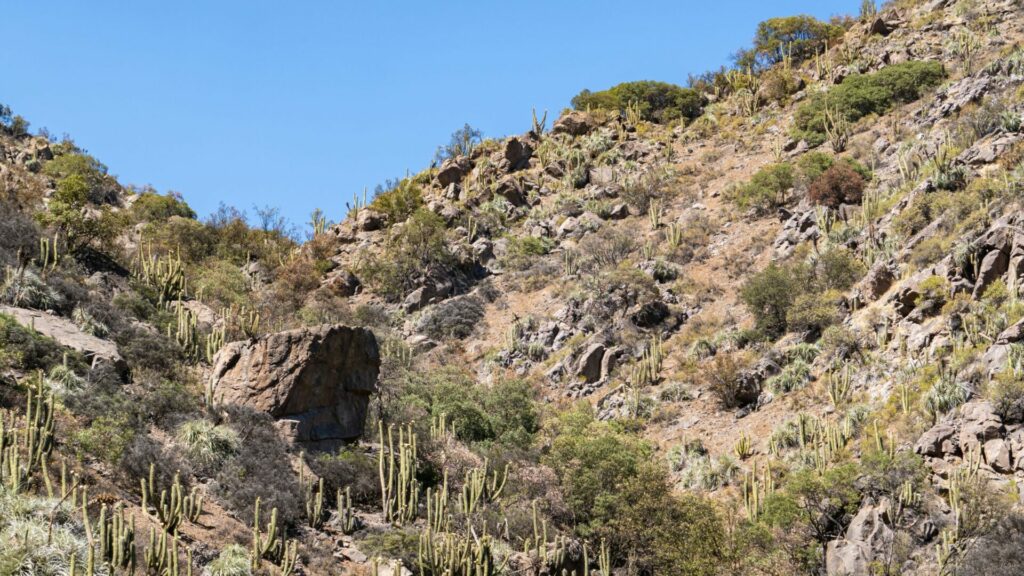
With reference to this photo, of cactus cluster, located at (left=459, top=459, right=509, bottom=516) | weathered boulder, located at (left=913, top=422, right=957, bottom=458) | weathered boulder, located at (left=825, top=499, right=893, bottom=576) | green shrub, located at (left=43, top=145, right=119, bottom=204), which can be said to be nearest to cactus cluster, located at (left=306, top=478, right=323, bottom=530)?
cactus cluster, located at (left=459, top=459, right=509, bottom=516)

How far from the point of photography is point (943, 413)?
814 inches

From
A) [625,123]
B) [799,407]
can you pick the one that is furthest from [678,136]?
[799,407]

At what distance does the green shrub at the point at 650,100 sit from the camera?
177 feet

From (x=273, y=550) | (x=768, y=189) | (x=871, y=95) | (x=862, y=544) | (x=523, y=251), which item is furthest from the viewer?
(x=871, y=95)

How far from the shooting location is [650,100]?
55375 mm

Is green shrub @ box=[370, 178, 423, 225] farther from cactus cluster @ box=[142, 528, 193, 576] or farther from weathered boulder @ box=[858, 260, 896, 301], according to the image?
cactus cluster @ box=[142, 528, 193, 576]

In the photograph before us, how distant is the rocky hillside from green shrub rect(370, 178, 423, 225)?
0.23 meters

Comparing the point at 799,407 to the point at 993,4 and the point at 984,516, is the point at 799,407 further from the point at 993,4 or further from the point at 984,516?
the point at 993,4

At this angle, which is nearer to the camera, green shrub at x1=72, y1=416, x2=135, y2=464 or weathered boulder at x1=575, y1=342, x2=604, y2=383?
green shrub at x1=72, y1=416, x2=135, y2=464

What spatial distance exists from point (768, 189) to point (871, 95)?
905 cm

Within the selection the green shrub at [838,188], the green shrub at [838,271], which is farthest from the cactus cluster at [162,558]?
the green shrub at [838,188]

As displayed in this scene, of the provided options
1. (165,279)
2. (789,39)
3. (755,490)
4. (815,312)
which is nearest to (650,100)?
(789,39)

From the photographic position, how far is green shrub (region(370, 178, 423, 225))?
46.8 metres

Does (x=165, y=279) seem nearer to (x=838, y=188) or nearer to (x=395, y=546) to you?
(x=395, y=546)
